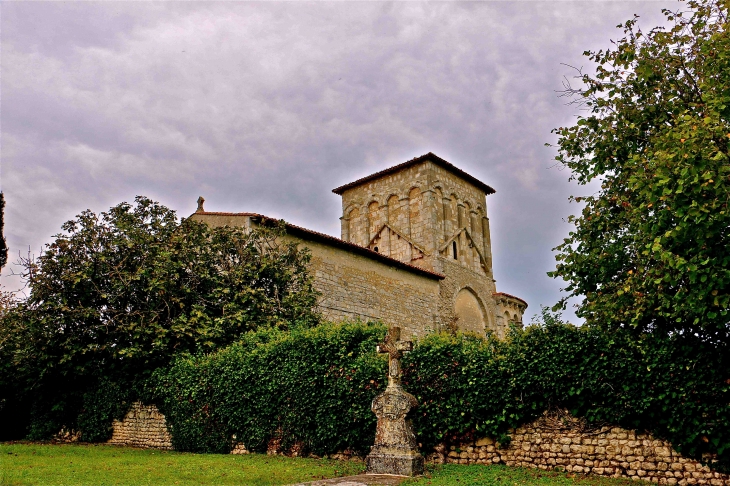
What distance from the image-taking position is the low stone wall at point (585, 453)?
819 centimetres

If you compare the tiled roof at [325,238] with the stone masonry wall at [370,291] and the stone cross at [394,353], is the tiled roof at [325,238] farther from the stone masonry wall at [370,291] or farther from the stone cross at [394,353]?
the stone cross at [394,353]

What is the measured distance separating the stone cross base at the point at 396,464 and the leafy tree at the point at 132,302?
242 inches

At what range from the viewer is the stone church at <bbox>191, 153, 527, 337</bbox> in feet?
68.0

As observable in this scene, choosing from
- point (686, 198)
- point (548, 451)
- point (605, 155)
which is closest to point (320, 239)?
point (605, 155)

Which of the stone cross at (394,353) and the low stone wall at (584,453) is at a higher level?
the stone cross at (394,353)

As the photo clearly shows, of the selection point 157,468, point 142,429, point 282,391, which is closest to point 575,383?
point 282,391

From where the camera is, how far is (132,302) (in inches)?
628

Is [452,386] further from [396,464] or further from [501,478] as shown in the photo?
[501,478]

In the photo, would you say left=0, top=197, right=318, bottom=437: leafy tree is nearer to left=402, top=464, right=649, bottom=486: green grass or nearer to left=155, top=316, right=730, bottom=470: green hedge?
left=155, top=316, right=730, bottom=470: green hedge

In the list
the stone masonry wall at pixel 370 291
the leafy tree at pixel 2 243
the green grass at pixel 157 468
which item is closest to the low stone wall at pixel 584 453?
the green grass at pixel 157 468

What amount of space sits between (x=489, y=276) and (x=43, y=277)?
22356 mm

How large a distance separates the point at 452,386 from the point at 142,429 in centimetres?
963

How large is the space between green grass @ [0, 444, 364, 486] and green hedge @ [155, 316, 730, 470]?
0.87 m

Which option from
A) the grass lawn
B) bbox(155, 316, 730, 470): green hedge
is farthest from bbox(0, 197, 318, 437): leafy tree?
the grass lawn
